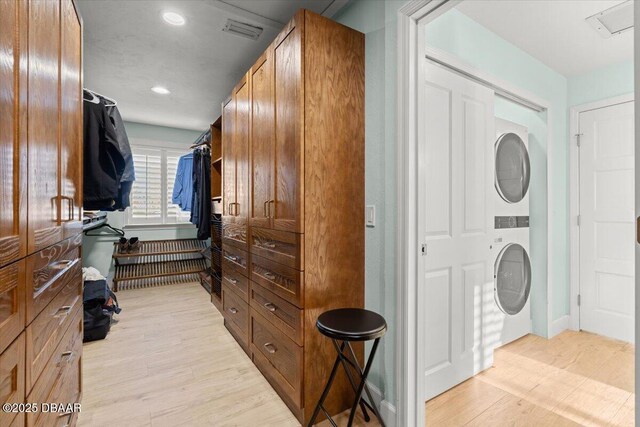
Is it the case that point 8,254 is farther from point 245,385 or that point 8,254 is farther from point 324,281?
point 245,385

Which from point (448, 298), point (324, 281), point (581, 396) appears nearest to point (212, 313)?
point (324, 281)

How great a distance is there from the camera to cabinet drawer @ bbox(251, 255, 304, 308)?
164cm

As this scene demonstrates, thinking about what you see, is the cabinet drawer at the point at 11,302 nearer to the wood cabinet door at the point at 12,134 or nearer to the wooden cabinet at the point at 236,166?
the wood cabinet door at the point at 12,134

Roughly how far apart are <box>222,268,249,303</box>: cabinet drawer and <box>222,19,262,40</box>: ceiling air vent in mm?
1911

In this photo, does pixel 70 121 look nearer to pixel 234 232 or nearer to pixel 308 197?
pixel 308 197

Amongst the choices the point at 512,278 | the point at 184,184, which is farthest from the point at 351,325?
the point at 184,184

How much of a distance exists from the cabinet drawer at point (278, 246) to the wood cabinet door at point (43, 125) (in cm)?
101

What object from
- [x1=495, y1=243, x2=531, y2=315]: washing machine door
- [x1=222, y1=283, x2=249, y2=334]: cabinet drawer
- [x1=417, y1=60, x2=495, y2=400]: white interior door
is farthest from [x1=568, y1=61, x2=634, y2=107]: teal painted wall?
[x1=222, y1=283, x2=249, y2=334]: cabinet drawer

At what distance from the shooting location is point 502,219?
260 centimetres

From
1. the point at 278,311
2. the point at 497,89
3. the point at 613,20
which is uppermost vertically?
the point at 613,20

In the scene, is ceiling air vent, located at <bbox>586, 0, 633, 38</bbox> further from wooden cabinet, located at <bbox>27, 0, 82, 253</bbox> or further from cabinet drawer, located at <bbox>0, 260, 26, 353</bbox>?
cabinet drawer, located at <bbox>0, 260, 26, 353</bbox>

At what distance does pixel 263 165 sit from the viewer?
2029mm

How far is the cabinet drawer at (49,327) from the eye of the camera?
3.04 feet

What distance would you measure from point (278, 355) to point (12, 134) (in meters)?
1.64
